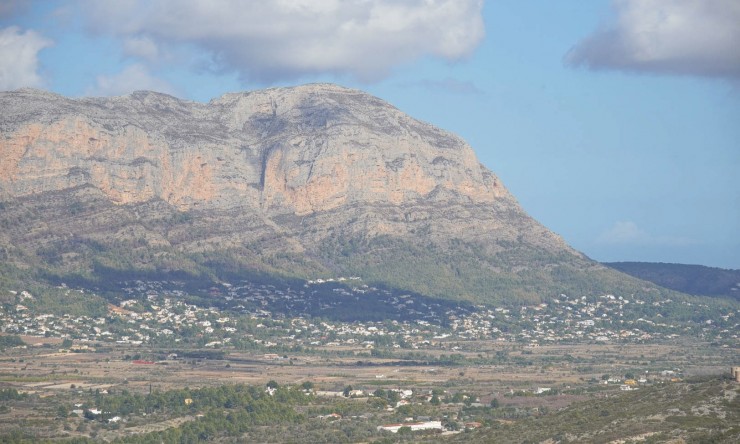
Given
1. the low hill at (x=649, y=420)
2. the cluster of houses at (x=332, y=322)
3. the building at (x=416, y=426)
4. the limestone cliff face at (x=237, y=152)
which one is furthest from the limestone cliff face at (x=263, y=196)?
the low hill at (x=649, y=420)

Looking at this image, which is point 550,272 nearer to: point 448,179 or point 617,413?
point 448,179

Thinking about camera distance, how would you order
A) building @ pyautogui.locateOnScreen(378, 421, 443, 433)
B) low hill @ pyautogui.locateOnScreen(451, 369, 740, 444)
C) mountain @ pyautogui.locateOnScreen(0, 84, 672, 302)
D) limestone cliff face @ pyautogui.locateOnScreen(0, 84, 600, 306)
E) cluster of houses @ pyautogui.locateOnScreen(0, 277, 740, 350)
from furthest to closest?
1. limestone cliff face @ pyautogui.locateOnScreen(0, 84, 600, 306)
2. mountain @ pyautogui.locateOnScreen(0, 84, 672, 302)
3. cluster of houses @ pyautogui.locateOnScreen(0, 277, 740, 350)
4. building @ pyautogui.locateOnScreen(378, 421, 443, 433)
5. low hill @ pyautogui.locateOnScreen(451, 369, 740, 444)

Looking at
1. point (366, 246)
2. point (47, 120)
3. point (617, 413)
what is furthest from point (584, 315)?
point (617, 413)

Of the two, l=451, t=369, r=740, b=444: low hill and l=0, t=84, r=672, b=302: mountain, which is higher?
l=0, t=84, r=672, b=302: mountain

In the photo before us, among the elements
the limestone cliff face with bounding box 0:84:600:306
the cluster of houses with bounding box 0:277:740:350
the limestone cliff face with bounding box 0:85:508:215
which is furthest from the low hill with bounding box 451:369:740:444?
the limestone cliff face with bounding box 0:85:508:215

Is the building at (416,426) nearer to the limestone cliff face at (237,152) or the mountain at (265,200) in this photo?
the mountain at (265,200)

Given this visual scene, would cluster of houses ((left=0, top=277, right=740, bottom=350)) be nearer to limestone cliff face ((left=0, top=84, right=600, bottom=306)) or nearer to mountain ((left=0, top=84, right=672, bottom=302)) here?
mountain ((left=0, top=84, right=672, bottom=302))
